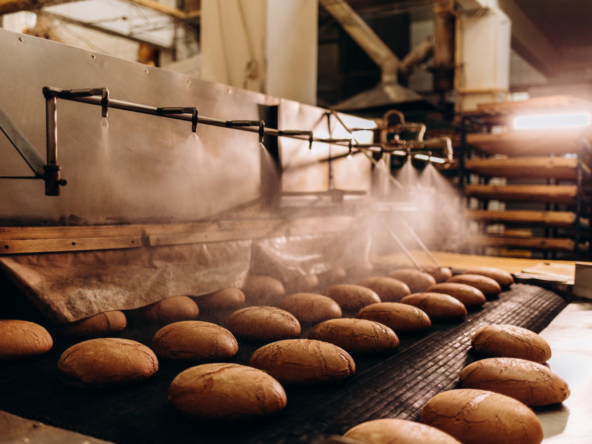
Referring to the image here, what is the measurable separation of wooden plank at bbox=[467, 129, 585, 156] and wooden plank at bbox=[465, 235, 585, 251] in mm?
1162

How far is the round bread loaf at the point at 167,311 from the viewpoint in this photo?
281 centimetres

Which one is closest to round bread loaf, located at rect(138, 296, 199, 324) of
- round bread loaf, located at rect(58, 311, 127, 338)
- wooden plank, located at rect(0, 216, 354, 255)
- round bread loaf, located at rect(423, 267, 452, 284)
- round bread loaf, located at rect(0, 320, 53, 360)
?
round bread loaf, located at rect(58, 311, 127, 338)

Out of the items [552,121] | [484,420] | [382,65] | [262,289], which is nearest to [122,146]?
[262,289]

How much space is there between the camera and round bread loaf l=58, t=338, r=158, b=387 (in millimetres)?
1771

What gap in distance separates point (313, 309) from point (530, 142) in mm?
4886

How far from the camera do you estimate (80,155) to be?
103 inches

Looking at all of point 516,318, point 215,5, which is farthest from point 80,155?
point 215,5

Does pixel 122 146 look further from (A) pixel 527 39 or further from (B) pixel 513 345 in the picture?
(A) pixel 527 39

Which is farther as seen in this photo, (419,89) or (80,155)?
(419,89)

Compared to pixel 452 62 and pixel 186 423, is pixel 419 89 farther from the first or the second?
pixel 186 423

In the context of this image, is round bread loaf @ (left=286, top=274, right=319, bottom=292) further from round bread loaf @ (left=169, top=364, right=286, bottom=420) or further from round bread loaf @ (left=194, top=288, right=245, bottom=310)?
round bread loaf @ (left=169, top=364, right=286, bottom=420)

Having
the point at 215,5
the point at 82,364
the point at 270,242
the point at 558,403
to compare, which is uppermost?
the point at 215,5

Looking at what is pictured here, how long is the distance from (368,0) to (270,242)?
8.76 m

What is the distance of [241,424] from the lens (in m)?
1.52
